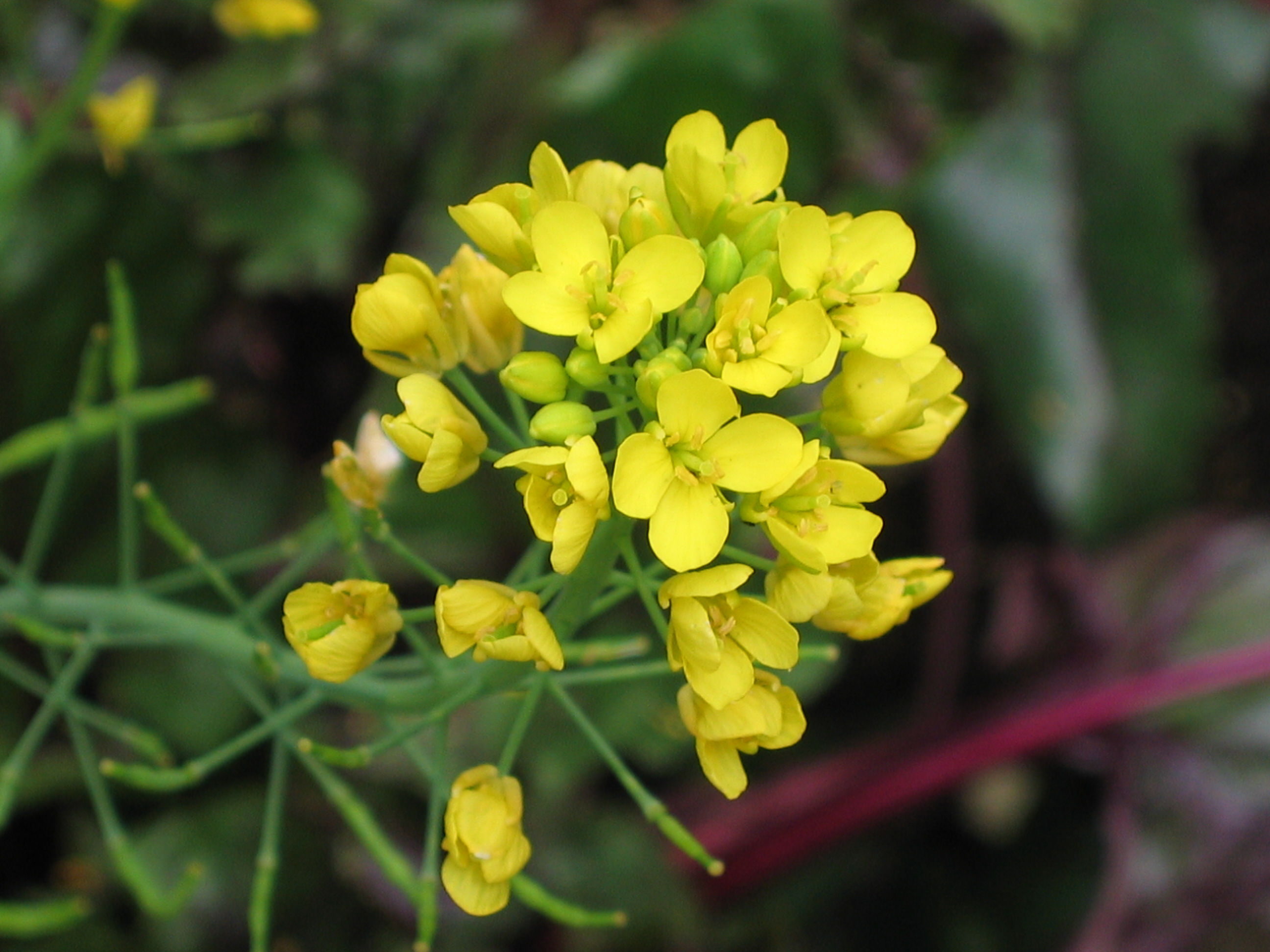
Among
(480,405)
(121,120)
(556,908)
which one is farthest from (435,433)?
(121,120)

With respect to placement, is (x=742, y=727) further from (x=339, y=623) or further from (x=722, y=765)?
(x=339, y=623)

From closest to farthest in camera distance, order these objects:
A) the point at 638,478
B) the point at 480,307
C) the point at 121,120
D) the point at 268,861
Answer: the point at 638,478, the point at 480,307, the point at 268,861, the point at 121,120

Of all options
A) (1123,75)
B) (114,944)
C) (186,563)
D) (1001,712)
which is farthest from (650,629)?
(1123,75)

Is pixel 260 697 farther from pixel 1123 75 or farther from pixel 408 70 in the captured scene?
pixel 1123 75

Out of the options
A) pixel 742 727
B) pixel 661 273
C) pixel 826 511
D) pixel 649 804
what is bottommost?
pixel 649 804

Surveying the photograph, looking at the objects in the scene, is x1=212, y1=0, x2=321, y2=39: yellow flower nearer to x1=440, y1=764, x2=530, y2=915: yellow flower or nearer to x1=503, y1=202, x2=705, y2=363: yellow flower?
x1=503, y1=202, x2=705, y2=363: yellow flower

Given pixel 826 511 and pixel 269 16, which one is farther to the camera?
pixel 269 16
